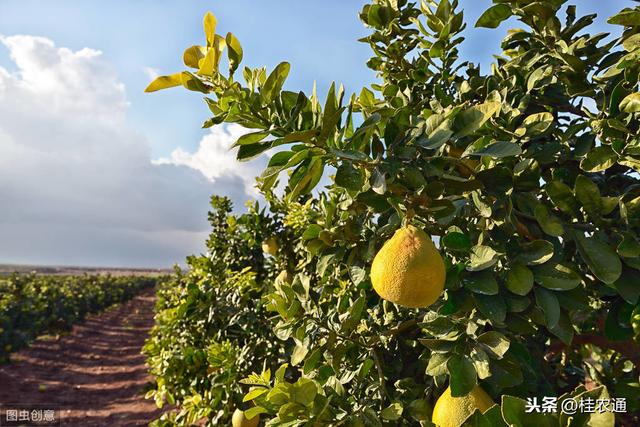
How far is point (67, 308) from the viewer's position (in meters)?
15.1

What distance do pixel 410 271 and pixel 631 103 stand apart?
2.96ft

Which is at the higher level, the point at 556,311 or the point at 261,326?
the point at 556,311

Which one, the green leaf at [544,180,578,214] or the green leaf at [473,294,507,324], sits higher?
the green leaf at [544,180,578,214]

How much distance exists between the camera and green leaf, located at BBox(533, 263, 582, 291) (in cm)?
120

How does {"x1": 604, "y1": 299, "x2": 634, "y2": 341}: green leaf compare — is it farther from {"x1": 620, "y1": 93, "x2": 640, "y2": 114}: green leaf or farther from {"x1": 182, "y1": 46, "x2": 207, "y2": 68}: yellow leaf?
{"x1": 182, "y1": 46, "x2": 207, "y2": 68}: yellow leaf

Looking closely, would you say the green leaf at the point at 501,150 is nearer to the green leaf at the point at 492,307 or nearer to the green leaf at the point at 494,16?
the green leaf at the point at 492,307

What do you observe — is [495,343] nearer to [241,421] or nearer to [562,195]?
[562,195]

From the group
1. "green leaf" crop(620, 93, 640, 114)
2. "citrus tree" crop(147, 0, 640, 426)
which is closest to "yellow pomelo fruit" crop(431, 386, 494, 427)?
"citrus tree" crop(147, 0, 640, 426)

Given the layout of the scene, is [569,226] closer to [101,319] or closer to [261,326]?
[261,326]

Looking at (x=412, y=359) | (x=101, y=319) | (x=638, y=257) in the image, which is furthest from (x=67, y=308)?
(x=638, y=257)

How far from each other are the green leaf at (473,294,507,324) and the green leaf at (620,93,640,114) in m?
0.73

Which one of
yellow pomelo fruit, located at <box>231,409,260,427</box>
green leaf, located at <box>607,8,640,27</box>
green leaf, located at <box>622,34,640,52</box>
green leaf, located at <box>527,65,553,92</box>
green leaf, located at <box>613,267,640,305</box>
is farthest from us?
yellow pomelo fruit, located at <box>231,409,260,427</box>

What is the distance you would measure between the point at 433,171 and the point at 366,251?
657 mm

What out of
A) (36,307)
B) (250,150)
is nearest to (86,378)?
(36,307)
